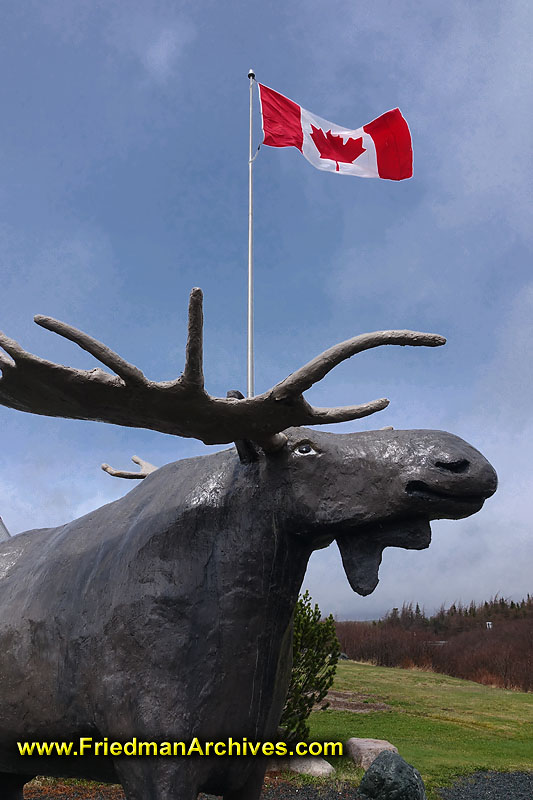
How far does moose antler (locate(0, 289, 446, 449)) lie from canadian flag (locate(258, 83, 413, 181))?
299 inches

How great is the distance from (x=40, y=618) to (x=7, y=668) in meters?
0.28

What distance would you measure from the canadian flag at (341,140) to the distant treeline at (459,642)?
49.8ft

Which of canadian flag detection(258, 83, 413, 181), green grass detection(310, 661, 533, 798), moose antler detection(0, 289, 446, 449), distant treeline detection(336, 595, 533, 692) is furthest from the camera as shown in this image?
distant treeline detection(336, 595, 533, 692)

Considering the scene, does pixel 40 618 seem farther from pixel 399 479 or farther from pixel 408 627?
pixel 408 627

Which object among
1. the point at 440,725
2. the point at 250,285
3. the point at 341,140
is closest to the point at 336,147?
the point at 341,140

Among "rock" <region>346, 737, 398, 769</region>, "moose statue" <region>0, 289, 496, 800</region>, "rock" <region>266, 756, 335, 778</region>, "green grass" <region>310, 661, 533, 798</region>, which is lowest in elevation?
"green grass" <region>310, 661, 533, 798</region>

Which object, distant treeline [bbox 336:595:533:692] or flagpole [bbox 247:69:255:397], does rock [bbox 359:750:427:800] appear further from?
distant treeline [bbox 336:595:533:692]

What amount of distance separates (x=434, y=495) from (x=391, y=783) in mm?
4949

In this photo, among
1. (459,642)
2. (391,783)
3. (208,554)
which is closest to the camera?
(208,554)

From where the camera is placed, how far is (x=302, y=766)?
25.9 feet

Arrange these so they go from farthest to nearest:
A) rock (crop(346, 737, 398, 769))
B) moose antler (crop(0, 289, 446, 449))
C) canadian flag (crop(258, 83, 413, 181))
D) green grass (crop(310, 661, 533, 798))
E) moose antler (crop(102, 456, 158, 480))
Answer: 1. canadian flag (crop(258, 83, 413, 181))
2. green grass (crop(310, 661, 533, 798))
3. rock (crop(346, 737, 398, 769))
4. moose antler (crop(102, 456, 158, 480))
5. moose antler (crop(0, 289, 446, 449))

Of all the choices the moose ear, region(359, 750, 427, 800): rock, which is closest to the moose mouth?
the moose ear

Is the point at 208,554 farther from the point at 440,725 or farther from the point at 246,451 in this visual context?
the point at 440,725

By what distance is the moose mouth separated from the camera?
2.60m
